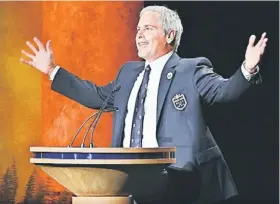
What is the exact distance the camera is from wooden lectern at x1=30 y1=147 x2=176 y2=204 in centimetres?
256

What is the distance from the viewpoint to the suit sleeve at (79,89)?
145 inches

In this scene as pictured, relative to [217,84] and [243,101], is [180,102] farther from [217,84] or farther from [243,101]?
[243,101]

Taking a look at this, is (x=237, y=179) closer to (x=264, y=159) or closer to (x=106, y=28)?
(x=264, y=159)

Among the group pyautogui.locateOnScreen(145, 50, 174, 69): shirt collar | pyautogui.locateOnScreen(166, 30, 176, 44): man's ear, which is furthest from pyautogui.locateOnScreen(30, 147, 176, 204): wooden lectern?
pyautogui.locateOnScreen(166, 30, 176, 44): man's ear

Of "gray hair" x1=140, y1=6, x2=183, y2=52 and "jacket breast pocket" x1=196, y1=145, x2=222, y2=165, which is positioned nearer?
"jacket breast pocket" x1=196, y1=145, x2=222, y2=165

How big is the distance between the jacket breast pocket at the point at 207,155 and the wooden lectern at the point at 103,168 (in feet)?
2.11

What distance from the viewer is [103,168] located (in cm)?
257

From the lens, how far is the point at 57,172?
2629 millimetres

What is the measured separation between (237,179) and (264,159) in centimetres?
20

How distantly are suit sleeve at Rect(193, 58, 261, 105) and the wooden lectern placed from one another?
554mm

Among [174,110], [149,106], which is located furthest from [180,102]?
[149,106]

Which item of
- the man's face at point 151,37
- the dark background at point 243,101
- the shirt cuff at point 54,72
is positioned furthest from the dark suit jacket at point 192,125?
the dark background at point 243,101

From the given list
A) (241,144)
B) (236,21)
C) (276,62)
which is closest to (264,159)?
(241,144)

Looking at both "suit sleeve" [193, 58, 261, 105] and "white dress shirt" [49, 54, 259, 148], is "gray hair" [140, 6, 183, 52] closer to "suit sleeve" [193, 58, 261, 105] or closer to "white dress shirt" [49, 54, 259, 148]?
"white dress shirt" [49, 54, 259, 148]
